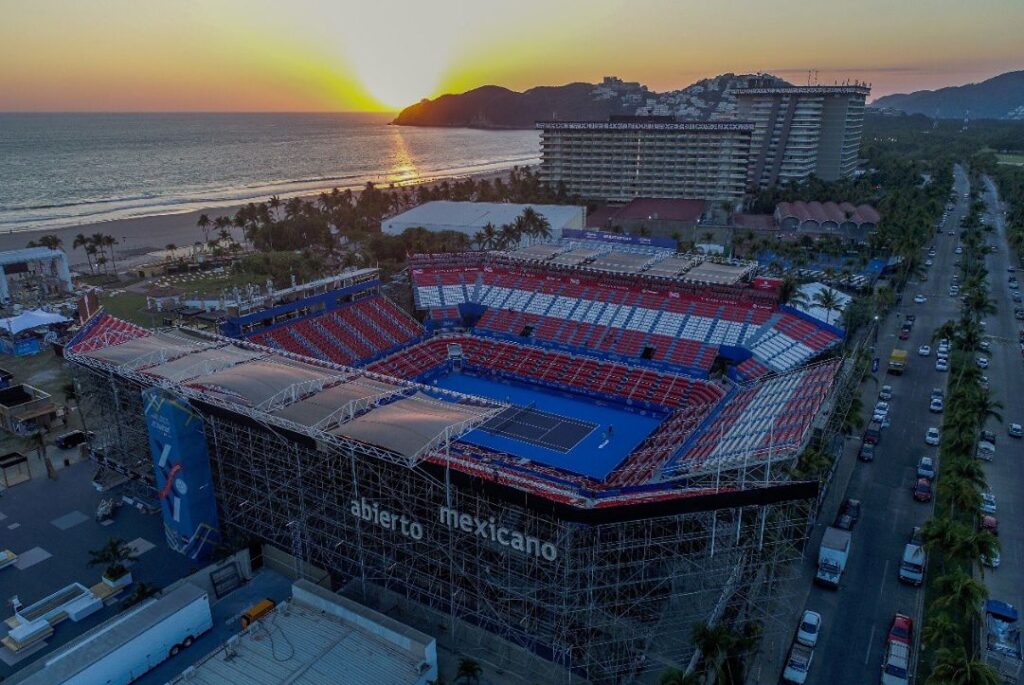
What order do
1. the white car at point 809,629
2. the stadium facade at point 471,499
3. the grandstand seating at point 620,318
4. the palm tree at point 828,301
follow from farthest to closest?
the palm tree at point 828,301
the grandstand seating at point 620,318
the white car at point 809,629
the stadium facade at point 471,499

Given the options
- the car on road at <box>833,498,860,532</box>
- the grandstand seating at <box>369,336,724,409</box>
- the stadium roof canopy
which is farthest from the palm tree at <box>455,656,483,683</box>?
the grandstand seating at <box>369,336,724,409</box>

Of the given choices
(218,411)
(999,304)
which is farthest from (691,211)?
(218,411)

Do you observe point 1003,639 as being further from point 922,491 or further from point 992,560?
point 922,491

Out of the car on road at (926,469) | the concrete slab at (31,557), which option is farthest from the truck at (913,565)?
the concrete slab at (31,557)

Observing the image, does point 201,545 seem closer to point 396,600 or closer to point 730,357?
point 396,600

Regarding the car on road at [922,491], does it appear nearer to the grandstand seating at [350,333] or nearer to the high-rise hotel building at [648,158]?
the grandstand seating at [350,333]

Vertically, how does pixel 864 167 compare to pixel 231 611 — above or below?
above

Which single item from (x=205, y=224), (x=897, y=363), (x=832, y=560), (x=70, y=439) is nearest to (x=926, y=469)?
(x=832, y=560)
